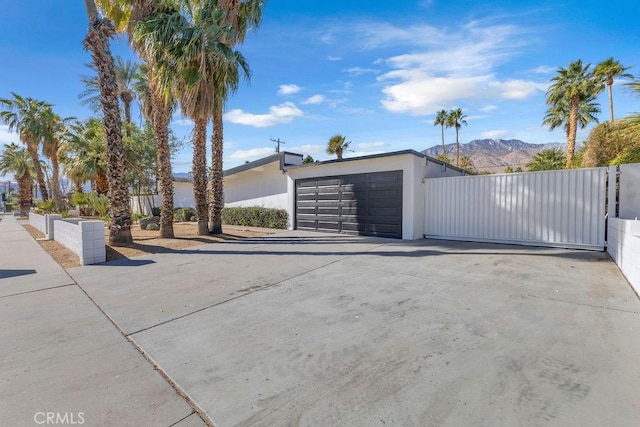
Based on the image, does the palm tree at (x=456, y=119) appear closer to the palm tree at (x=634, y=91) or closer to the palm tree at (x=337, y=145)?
the palm tree at (x=337, y=145)

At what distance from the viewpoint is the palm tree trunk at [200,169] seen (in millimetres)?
10992

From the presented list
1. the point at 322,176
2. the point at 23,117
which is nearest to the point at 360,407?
the point at 322,176

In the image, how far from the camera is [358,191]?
37.4ft

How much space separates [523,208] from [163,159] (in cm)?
1162

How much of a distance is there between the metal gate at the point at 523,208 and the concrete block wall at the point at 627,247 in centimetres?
85

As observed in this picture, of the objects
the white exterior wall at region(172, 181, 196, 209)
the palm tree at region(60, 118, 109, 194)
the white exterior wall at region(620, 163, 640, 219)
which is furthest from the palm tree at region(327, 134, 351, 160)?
the white exterior wall at region(620, 163, 640, 219)

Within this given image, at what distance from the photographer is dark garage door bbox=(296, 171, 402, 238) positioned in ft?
34.5

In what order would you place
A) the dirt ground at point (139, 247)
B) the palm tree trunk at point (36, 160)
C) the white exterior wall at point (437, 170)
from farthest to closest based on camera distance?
the palm tree trunk at point (36, 160), the white exterior wall at point (437, 170), the dirt ground at point (139, 247)

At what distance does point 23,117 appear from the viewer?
77.4 feet

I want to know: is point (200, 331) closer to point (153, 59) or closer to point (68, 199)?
point (153, 59)

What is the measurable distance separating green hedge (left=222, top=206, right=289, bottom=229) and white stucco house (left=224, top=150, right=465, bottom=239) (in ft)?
1.65

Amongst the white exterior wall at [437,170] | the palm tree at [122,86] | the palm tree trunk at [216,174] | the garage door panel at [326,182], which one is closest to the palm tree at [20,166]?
the palm tree at [122,86]

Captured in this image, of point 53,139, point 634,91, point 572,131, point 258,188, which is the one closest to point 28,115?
point 53,139

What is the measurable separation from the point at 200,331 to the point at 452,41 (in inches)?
391
